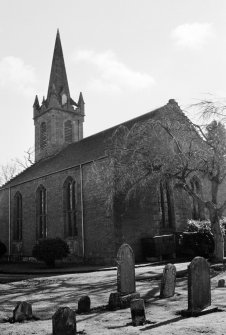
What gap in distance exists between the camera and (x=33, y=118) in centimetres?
3812

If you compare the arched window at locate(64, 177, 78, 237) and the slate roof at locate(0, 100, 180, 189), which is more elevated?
the slate roof at locate(0, 100, 180, 189)

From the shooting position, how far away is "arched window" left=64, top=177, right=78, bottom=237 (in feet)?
82.4

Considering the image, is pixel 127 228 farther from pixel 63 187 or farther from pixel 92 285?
pixel 92 285

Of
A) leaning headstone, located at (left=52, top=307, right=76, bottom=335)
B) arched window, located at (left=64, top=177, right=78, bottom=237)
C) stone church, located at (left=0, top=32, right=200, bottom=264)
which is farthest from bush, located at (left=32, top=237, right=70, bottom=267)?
leaning headstone, located at (left=52, top=307, right=76, bottom=335)

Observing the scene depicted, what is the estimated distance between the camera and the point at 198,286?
7.97 metres

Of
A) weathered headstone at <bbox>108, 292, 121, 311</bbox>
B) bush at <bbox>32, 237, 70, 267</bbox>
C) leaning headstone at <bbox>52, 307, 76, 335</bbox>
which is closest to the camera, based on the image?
leaning headstone at <bbox>52, 307, 76, 335</bbox>

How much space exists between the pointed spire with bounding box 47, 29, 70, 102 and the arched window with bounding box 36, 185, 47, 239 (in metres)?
11.7

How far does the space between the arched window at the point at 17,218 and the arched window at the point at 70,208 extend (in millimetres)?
6532

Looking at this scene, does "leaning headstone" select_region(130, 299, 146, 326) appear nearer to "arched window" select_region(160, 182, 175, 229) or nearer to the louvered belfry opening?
"arched window" select_region(160, 182, 175, 229)

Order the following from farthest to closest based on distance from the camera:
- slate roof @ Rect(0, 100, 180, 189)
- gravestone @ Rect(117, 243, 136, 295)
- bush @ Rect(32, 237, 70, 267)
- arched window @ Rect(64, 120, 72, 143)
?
1. arched window @ Rect(64, 120, 72, 143)
2. slate roof @ Rect(0, 100, 180, 189)
3. bush @ Rect(32, 237, 70, 267)
4. gravestone @ Rect(117, 243, 136, 295)

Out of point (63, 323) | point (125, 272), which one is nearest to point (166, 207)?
point (125, 272)

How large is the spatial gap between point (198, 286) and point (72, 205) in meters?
18.0

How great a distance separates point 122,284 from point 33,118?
31.0 m

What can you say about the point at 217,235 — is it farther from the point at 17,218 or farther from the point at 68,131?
the point at 68,131
